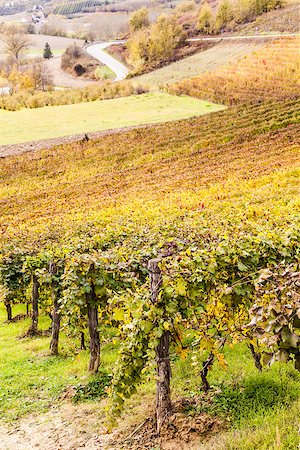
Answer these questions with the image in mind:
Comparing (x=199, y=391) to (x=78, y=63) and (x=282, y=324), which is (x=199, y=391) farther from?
(x=78, y=63)

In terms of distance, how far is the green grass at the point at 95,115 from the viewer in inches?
2068

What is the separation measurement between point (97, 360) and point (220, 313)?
10.7ft

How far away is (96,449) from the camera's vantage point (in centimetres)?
773

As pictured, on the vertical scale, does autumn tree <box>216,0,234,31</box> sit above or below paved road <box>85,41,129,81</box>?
above

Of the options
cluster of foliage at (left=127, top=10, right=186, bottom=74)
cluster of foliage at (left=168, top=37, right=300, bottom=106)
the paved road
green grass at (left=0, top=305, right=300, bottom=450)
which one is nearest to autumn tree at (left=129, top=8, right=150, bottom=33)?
the paved road

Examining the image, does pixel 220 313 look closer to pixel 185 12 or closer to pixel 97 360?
pixel 97 360

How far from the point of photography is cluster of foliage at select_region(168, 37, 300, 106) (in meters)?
55.5

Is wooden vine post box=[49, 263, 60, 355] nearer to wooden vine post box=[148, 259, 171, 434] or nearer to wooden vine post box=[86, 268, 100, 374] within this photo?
wooden vine post box=[86, 268, 100, 374]

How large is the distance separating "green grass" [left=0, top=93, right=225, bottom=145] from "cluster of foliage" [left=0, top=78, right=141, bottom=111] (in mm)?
4161

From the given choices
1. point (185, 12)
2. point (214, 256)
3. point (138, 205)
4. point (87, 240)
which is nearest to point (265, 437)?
point (214, 256)

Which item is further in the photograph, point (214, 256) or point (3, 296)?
point (3, 296)

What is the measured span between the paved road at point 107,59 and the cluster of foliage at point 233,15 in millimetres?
19073

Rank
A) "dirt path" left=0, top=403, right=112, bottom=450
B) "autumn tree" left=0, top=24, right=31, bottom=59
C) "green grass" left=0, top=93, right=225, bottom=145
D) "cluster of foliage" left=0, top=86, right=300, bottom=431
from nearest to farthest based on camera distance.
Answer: "cluster of foliage" left=0, top=86, right=300, bottom=431
"dirt path" left=0, top=403, right=112, bottom=450
"green grass" left=0, top=93, right=225, bottom=145
"autumn tree" left=0, top=24, right=31, bottom=59

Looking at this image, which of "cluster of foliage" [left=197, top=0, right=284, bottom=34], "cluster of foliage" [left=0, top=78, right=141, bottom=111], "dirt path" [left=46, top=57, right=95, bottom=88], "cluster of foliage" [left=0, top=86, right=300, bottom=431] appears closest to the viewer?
"cluster of foliage" [left=0, top=86, right=300, bottom=431]
